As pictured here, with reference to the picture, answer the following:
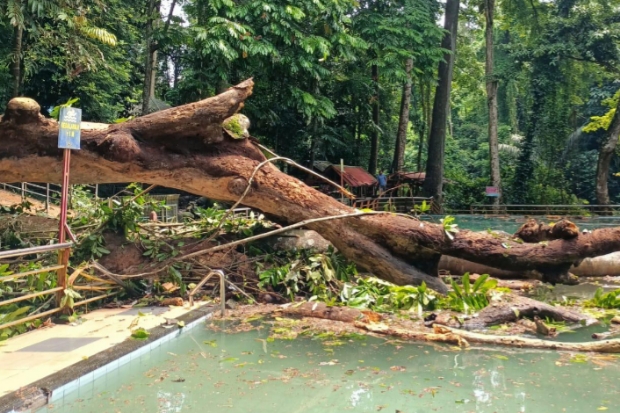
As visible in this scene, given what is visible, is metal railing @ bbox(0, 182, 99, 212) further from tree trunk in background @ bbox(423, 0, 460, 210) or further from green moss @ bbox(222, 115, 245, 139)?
tree trunk in background @ bbox(423, 0, 460, 210)

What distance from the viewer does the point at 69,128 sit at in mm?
5586

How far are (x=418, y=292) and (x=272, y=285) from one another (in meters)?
2.05

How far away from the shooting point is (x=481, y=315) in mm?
5848

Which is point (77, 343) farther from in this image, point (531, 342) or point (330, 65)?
point (330, 65)

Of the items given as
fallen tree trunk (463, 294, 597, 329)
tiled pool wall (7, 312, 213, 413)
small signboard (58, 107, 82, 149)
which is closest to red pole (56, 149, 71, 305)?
small signboard (58, 107, 82, 149)

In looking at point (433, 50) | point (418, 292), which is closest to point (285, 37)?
point (433, 50)

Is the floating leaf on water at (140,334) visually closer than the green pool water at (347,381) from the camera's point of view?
No

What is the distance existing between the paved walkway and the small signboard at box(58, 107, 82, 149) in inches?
73.9

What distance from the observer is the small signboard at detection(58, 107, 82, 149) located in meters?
5.49

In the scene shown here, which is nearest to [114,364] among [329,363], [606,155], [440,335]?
[329,363]

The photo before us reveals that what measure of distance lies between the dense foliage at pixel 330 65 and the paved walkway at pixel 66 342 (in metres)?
6.06

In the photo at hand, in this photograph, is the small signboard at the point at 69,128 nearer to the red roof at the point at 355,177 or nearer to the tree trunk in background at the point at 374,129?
the red roof at the point at 355,177

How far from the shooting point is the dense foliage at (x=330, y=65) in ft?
46.8

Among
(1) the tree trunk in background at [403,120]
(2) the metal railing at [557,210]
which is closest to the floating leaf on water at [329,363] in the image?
(2) the metal railing at [557,210]
